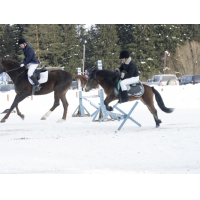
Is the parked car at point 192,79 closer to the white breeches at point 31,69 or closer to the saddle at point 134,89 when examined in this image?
the white breeches at point 31,69

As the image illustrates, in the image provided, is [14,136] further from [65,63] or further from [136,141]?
[65,63]

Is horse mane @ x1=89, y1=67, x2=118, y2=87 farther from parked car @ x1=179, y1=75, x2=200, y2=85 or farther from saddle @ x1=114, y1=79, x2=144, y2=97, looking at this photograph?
parked car @ x1=179, y1=75, x2=200, y2=85

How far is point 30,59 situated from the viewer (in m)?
11.8

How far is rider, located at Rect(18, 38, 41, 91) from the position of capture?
38.6ft

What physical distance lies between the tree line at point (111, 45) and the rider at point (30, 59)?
41.6 m

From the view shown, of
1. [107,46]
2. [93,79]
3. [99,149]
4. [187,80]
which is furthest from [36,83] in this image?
[107,46]

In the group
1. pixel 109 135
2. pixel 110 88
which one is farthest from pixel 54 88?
pixel 109 135

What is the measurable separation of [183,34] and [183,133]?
190ft

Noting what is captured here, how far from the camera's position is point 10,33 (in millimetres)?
55469

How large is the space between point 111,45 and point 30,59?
160 ft

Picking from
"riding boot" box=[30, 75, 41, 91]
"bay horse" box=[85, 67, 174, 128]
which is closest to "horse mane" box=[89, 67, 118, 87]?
"bay horse" box=[85, 67, 174, 128]

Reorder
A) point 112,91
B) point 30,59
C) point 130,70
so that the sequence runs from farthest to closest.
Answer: point 30,59, point 112,91, point 130,70

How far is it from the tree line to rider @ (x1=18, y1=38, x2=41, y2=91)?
136 ft

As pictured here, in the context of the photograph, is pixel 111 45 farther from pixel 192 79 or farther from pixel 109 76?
pixel 109 76
